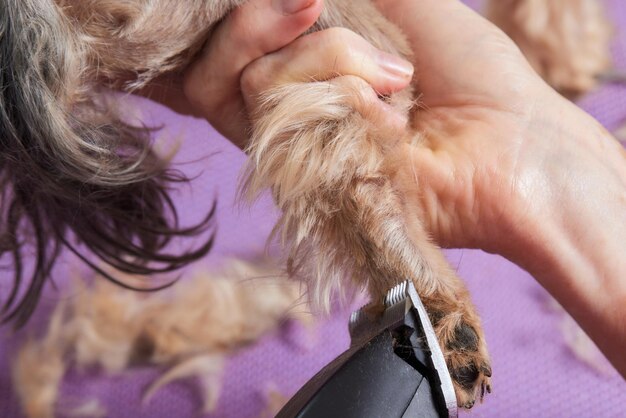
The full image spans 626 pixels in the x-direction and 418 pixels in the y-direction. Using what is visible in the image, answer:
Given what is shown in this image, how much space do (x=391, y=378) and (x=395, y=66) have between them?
0.35 metres

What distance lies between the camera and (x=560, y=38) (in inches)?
55.9

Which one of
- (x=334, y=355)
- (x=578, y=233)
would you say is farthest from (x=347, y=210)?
(x=334, y=355)

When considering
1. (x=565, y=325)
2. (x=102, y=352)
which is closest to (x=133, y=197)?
(x=102, y=352)

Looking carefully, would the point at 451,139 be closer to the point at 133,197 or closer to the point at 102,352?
the point at 133,197

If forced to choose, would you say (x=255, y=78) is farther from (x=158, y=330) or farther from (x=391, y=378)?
(x=158, y=330)

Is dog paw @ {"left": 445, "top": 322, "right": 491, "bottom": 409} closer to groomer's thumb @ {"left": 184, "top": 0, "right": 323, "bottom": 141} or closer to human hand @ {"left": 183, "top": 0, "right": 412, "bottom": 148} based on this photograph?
human hand @ {"left": 183, "top": 0, "right": 412, "bottom": 148}

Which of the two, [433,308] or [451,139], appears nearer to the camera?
[433,308]

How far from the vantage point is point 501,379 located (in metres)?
1.07

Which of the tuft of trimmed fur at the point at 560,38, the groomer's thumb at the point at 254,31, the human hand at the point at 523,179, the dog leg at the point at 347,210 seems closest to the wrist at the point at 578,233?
the human hand at the point at 523,179

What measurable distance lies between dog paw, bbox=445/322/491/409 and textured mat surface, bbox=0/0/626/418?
36cm

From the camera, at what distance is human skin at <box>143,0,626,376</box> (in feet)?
2.39

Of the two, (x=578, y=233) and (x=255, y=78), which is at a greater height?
(x=255, y=78)

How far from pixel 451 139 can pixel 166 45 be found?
32 centimetres

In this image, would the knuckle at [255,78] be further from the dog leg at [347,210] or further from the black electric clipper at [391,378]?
the black electric clipper at [391,378]
